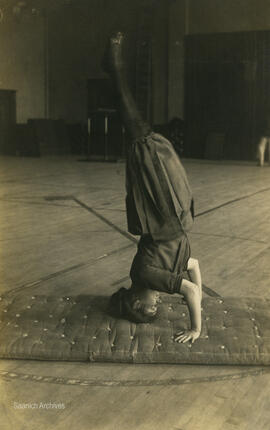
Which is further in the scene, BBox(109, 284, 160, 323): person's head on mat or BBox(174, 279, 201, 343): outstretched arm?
BBox(109, 284, 160, 323): person's head on mat

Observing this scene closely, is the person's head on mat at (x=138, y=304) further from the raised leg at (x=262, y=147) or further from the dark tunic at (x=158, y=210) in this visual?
the raised leg at (x=262, y=147)

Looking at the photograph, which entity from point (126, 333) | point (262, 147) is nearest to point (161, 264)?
point (126, 333)

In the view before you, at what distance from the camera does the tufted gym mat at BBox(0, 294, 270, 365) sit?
2.68 meters

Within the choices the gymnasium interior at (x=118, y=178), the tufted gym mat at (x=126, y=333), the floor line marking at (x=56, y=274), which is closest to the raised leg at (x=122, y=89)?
the gymnasium interior at (x=118, y=178)

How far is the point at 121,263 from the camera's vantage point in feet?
14.7

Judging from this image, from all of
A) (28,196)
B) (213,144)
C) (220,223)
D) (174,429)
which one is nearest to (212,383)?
(174,429)

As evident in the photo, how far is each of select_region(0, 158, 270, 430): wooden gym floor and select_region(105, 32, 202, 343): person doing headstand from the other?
0.38 m

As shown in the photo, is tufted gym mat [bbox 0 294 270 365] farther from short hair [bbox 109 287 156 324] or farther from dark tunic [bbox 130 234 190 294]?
dark tunic [bbox 130 234 190 294]

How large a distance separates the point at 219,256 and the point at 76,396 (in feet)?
8.58

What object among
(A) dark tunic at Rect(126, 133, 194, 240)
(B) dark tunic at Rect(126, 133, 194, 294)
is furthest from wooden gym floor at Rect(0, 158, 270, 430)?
(A) dark tunic at Rect(126, 133, 194, 240)

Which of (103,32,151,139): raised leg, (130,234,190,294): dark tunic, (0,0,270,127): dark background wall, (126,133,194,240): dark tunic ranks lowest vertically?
(130,234,190,294): dark tunic

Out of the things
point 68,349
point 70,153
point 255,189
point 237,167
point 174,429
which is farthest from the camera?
point 70,153

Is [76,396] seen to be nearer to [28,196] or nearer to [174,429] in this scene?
[174,429]

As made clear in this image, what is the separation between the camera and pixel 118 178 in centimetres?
1058
